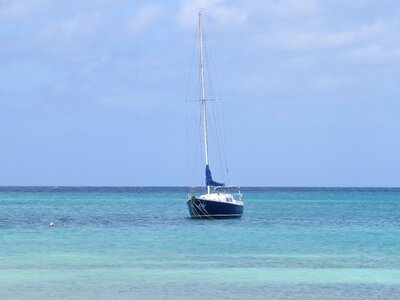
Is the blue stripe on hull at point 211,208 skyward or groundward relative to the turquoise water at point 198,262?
skyward

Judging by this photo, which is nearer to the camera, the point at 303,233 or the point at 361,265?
the point at 361,265

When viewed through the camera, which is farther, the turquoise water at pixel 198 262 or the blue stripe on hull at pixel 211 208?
the blue stripe on hull at pixel 211 208

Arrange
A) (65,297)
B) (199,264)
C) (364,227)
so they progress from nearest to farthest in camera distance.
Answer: (65,297) < (199,264) < (364,227)

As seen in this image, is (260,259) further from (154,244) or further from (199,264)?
(154,244)

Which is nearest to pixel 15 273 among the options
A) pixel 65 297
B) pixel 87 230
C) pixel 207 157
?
pixel 65 297

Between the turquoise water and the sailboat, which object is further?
the sailboat

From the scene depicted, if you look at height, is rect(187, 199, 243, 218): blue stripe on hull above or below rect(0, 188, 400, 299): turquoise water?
above

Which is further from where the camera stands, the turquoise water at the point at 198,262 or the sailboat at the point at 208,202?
the sailboat at the point at 208,202

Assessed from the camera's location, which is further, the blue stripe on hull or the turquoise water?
the blue stripe on hull

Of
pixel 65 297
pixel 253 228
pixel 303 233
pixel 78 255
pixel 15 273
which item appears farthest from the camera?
pixel 253 228

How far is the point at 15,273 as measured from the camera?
32.9 meters

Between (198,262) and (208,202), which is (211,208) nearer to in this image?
(208,202)

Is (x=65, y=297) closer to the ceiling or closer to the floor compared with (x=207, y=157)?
closer to the floor

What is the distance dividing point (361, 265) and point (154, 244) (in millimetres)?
12429
